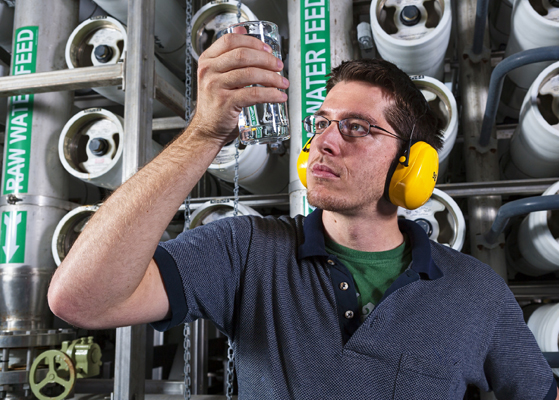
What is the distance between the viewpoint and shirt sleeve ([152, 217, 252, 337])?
2.84 ft

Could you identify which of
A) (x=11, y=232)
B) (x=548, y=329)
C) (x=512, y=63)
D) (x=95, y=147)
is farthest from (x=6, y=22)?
(x=548, y=329)

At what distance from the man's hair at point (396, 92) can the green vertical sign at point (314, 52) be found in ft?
2.20

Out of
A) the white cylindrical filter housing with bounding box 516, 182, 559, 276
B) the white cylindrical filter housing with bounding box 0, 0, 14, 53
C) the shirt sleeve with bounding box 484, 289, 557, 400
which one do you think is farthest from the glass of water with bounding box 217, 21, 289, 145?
the white cylindrical filter housing with bounding box 0, 0, 14, 53

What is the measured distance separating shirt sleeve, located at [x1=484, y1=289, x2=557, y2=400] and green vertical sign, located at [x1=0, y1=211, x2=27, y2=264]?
6.61ft

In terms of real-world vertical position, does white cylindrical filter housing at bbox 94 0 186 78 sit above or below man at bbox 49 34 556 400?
above

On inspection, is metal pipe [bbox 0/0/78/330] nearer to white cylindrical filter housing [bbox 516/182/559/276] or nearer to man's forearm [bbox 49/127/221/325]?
man's forearm [bbox 49/127/221/325]

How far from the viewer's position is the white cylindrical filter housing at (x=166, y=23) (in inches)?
91.7

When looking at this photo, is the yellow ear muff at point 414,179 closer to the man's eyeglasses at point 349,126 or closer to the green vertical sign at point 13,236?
the man's eyeglasses at point 349,126

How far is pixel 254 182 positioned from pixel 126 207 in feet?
5.24

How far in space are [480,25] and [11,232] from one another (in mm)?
2307

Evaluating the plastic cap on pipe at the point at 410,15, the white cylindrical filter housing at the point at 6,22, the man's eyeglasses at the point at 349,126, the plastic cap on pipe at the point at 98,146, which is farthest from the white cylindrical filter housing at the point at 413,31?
the white cylindrical filter housing at the point at 6,22

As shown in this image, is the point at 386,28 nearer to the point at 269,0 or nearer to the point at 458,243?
the point at 269,0

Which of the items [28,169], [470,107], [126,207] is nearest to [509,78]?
[470,107]

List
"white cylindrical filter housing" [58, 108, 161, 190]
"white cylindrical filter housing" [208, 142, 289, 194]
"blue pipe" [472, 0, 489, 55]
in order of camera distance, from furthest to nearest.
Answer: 1. "white cylindrical filter housing" [58, 108, 161, 190]
2. "white cylindrical filter housing" [208, 142, 289, 194]
3. "blue pipe" [472, 0, 489, 55]
